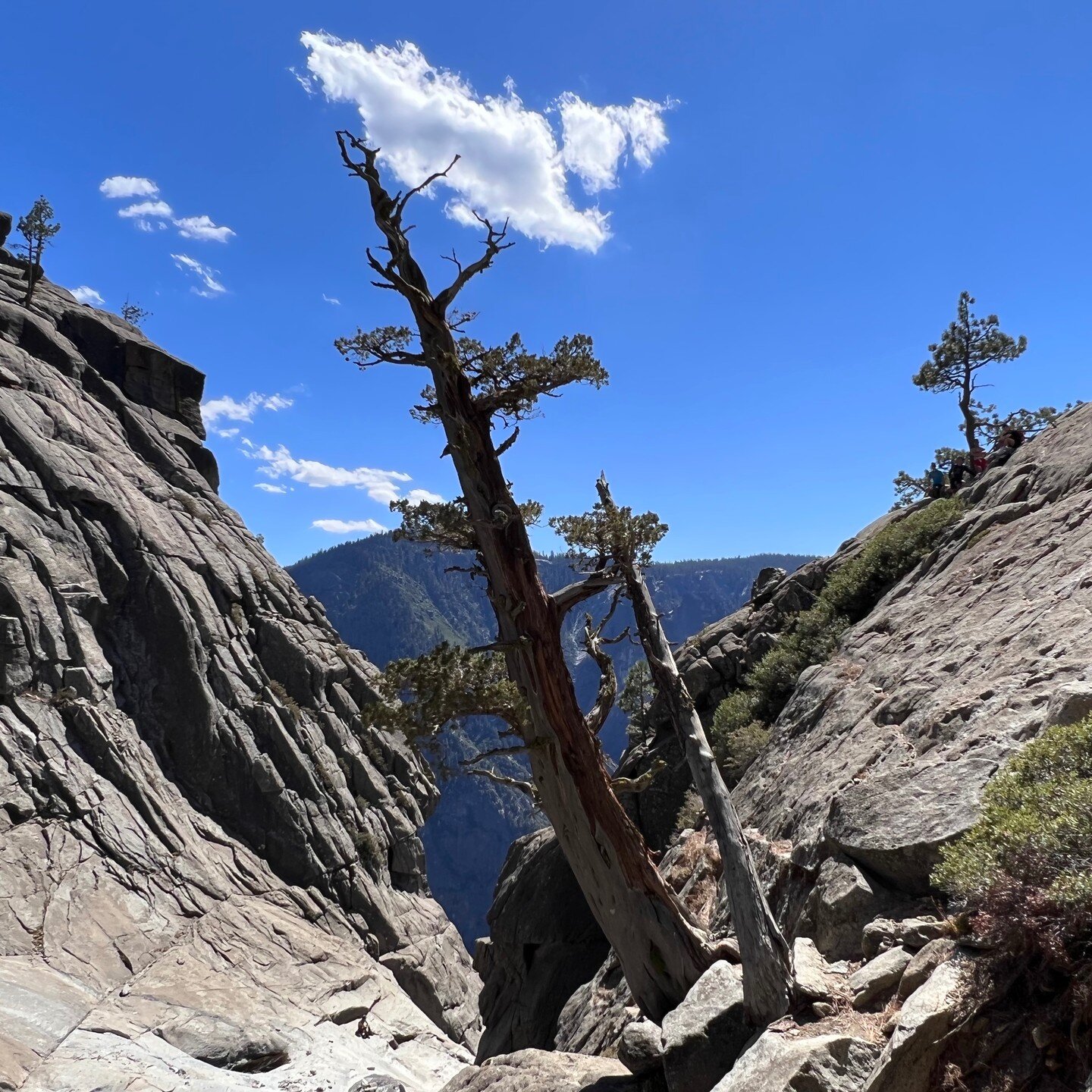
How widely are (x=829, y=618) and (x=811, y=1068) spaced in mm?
15714

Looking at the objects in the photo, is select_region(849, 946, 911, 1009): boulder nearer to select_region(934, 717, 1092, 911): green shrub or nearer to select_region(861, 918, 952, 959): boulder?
select_region(861, 918, 952, 959): boulder

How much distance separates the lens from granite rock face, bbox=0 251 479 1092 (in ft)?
79.3

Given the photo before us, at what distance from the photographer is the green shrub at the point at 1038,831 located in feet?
16.3

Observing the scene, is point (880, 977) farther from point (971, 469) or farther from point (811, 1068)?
point (971, 469)

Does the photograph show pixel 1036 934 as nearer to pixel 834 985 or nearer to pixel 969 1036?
pixel 969 1036

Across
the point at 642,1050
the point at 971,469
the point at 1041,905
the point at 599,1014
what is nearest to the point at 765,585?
the point at 971,469

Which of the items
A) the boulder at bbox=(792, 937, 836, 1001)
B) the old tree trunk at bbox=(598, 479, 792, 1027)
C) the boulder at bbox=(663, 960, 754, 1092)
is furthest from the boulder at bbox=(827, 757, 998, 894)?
the boulder at bbox=(663, 960, 754, 1092)

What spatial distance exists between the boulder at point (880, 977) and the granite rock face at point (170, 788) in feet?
64.0

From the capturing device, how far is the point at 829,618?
20.1 metres

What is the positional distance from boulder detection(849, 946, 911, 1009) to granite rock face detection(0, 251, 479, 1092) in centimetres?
1952

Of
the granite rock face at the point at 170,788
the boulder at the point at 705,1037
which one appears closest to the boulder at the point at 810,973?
the boulder at the point at 705,1037

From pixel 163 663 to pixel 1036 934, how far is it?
42.0m

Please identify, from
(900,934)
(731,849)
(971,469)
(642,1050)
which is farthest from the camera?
(971,469)

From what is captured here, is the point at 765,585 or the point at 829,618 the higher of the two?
the point at 765,585
